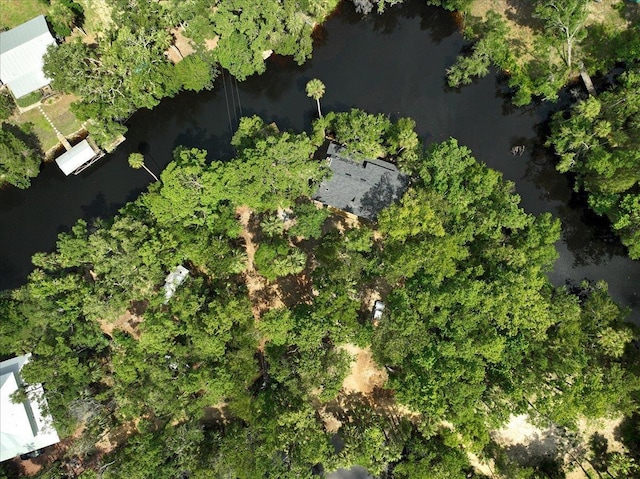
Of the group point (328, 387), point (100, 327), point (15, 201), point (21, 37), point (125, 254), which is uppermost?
point (21, 37)

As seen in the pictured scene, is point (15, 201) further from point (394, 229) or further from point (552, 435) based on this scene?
point (552, 435)

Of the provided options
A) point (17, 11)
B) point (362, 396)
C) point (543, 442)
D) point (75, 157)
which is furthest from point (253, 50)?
point (543, 442)

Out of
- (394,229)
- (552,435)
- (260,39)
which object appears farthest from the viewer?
(552,435)

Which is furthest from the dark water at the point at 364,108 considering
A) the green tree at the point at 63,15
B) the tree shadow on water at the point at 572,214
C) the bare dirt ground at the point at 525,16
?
the green tree at the point at 63,15

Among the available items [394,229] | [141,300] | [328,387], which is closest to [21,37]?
[141,300]

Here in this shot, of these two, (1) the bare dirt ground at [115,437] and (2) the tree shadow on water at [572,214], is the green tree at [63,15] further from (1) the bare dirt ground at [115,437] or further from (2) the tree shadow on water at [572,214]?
(2) the tree shadow on water at [572,214]

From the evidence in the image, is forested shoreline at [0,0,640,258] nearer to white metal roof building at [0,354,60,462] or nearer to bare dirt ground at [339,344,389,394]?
white metal roof building at [0,354,60,462]
